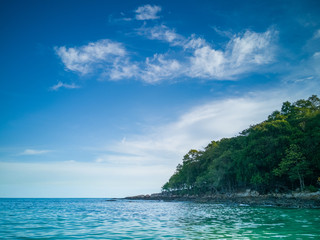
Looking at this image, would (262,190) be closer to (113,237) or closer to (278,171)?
(278,171)

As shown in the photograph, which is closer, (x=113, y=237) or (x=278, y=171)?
(x=113, y=237)

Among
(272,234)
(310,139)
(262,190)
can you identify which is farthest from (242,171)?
(272,234)

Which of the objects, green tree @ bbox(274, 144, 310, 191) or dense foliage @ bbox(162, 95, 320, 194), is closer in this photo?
green tree @ bbox(274, 144, 310, 191)

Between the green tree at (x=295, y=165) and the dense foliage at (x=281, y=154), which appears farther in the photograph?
the dense foliage at (x=281, y=154)

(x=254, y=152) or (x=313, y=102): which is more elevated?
(x=313, y=102)

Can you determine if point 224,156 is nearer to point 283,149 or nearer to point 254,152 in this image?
point 254,152

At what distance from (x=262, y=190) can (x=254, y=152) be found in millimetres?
8406

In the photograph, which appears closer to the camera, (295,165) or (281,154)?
(295,165)

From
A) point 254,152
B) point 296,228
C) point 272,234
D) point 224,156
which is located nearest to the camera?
point 272,234

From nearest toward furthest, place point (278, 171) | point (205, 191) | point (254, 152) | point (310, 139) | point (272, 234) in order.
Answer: point (272, 234)
point (310, 139)
point (278, 171)
point (254, 152)
point (205, 191)

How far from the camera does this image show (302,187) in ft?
110

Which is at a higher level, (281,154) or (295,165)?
(281,154)

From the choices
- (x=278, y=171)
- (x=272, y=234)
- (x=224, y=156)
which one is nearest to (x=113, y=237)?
(x=272, y=234)

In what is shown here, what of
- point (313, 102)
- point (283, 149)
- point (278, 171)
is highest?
point (313, 102)
